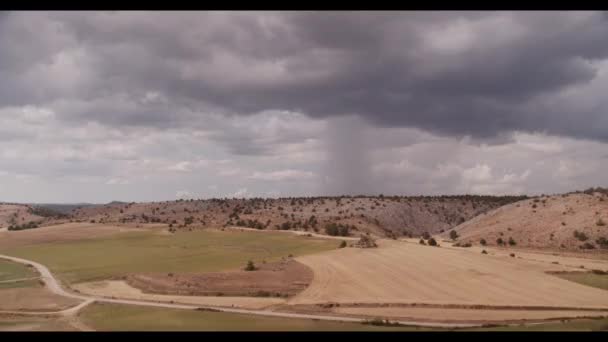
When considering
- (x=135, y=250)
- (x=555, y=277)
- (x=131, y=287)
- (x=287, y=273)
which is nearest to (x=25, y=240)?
(x=135, y=250)

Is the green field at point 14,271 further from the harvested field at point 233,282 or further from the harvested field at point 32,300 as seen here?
the harvested field at point 233,282

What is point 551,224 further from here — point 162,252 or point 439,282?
point 162,252

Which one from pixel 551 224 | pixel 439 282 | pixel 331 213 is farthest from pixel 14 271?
pixel 331 213

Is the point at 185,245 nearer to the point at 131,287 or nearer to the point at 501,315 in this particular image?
the point at 131,287

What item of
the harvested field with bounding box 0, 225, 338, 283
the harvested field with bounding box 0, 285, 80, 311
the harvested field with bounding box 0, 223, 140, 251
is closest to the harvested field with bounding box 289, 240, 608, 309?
the harvested field with bounding box 0, 225, 338, 283

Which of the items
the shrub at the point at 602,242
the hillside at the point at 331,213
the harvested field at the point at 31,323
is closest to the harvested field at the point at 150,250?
the harvested field at the point at 31,323

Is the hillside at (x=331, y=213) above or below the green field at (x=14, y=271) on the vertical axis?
above
